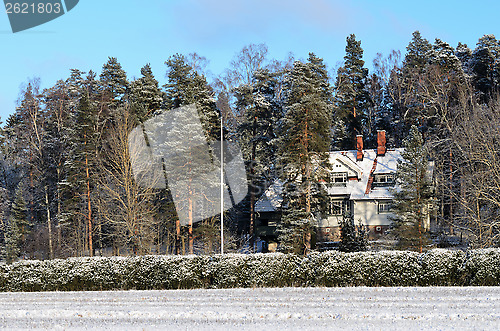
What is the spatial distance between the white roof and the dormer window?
1.19 ft

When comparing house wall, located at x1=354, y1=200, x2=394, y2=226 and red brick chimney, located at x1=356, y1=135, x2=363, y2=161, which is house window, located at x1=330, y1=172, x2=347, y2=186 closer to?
house wall, located at x1=354, y1=200, x2=394, y2=226

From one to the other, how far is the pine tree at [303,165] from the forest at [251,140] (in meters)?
0.09

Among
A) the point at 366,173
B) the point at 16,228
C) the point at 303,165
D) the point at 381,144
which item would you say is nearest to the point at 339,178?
the point at 366,173

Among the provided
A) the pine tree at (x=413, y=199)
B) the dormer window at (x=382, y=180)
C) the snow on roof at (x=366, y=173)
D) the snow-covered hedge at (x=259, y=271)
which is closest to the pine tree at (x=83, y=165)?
the snow-covered hedge at (x=259, y=271)

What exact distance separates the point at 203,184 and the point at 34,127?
21873 millimetres

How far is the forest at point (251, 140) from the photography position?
1296 inches

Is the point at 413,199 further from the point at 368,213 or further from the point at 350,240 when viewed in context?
the point at 368,213

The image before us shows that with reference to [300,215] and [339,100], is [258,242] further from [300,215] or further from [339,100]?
[339,100]

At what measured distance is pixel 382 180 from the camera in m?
45.1

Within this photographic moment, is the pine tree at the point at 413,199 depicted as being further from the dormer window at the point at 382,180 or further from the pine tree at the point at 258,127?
the pine tree at the point at 258,127

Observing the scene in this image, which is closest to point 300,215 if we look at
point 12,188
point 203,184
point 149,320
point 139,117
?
point 203,184

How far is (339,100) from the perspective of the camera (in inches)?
2190

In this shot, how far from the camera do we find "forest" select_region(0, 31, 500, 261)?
3291 cm

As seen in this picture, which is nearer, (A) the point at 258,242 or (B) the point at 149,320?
(B) the point at 149,320
